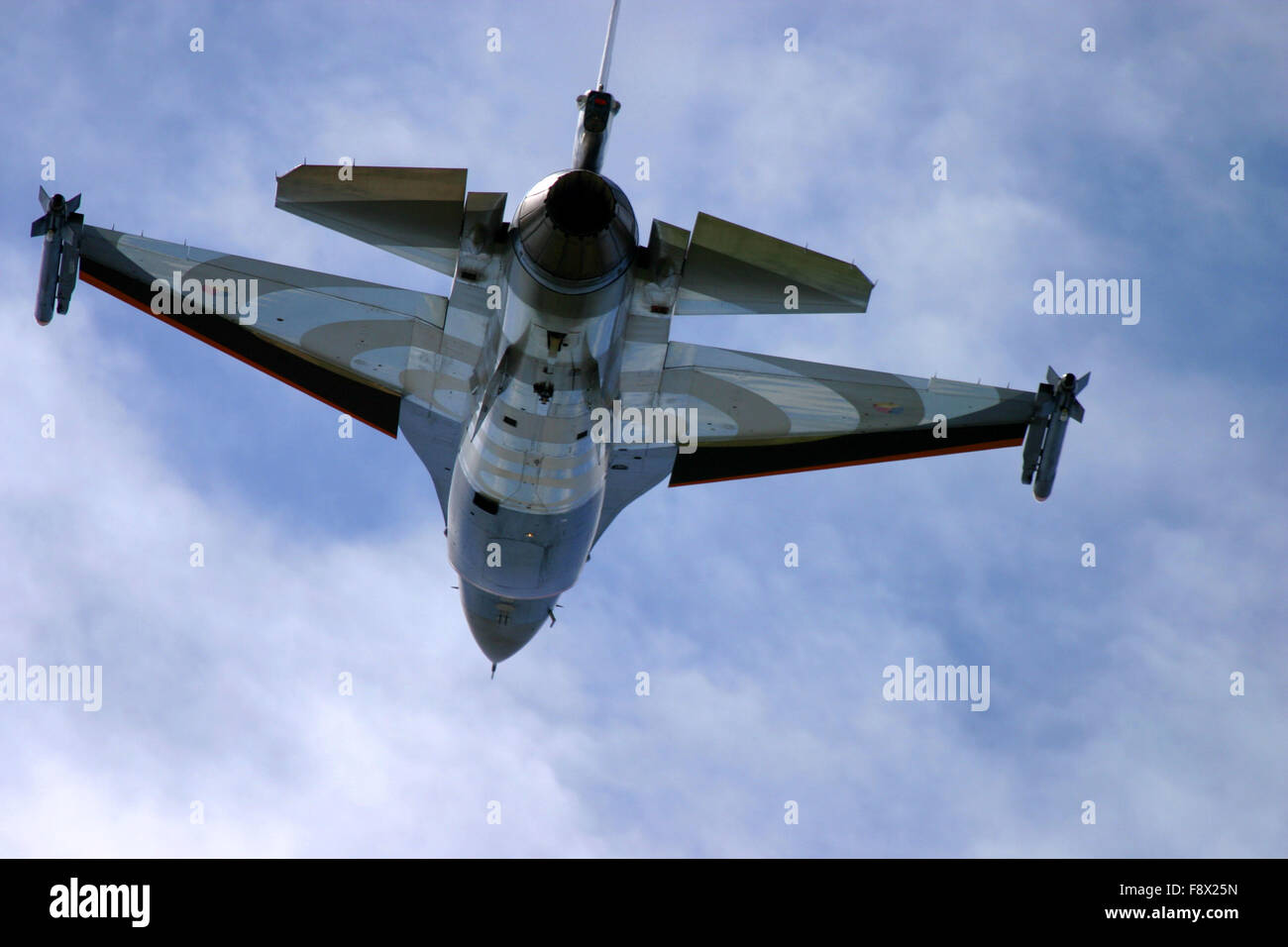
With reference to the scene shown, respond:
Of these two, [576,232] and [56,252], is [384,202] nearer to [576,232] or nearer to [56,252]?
[576,232]

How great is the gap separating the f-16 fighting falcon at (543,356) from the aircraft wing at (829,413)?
38 millimetres

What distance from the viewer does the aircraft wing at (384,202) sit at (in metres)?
19.0

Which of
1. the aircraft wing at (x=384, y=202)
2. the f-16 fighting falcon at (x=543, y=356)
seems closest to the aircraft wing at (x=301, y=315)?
the f-16 fighting falcon at (x=543, y=356)

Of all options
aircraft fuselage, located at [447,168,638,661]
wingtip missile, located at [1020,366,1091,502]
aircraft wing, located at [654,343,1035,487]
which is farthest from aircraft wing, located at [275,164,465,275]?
wingtip missile, located at [1020,366,1091,502]

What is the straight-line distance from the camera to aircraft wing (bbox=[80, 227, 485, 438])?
22938 millimetres

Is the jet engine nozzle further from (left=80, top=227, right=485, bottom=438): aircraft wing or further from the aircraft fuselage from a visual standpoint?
(left=80, top=227, right=485, bottom=438): aircraft wing

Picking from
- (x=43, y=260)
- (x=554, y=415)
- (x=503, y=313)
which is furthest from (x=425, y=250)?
(x=43, y=260)

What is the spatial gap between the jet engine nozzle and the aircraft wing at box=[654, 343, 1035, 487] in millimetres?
5482

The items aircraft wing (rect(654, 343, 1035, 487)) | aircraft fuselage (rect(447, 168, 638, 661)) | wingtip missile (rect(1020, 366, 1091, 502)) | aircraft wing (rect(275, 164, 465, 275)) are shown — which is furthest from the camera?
aircraft wing (rect(654, 343, 1035, 487))

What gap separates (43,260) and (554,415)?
8556 mm

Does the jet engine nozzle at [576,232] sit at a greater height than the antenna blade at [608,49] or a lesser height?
lesser

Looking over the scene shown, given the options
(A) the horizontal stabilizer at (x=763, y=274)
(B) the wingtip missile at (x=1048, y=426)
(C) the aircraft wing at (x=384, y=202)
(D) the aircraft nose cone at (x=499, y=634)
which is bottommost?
(D) the aircraft nose cone at (x=499, y=634)

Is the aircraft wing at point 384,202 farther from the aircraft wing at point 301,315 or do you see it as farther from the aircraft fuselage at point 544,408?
the aircraft wing at point 301,315

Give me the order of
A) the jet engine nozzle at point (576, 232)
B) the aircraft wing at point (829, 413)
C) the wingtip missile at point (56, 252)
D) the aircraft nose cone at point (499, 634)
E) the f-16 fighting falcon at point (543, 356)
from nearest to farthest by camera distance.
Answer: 1. the jet engine nozzle at point (576, 232)
2. the f-16 fighting falcon at point (543, 356)
3. the wingtip missile at point (56, 252)
4. the aircraft wing at point (829, 413)
5. the aircraft nose cone at point (499, 634)
